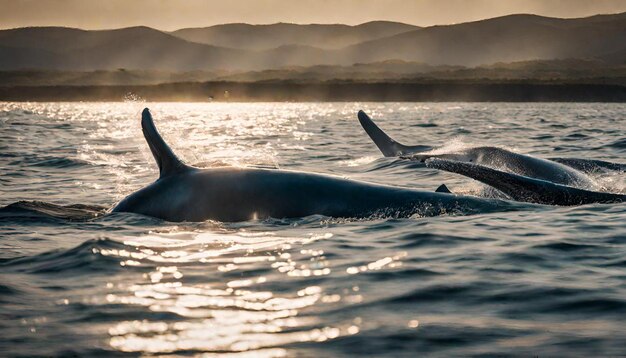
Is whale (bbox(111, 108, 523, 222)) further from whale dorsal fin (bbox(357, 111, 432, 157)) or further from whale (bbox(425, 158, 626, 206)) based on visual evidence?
whale dorsal fin (bbox(357, 111, 432, 157))

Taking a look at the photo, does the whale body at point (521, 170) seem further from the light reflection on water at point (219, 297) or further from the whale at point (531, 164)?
the light reflection on water at point (219, 297)

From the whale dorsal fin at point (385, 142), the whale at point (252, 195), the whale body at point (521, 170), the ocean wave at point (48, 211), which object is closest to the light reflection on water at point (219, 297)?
the whale at point (252, 195)

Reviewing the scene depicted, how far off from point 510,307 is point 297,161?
18561mm

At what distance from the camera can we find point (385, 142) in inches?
894

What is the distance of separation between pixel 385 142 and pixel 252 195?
1167 centimetres

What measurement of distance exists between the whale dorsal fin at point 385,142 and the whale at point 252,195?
32.9 ft

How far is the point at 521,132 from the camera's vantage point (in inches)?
1693

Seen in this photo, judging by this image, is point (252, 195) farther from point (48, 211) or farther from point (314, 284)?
point (48, 211)

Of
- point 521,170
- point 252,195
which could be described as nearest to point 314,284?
point 252,195

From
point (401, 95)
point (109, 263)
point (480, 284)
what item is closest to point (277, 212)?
point (109, 263)

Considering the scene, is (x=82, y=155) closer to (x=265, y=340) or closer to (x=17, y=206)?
(x=17, y=206)

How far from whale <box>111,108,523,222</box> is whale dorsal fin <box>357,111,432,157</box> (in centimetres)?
1003

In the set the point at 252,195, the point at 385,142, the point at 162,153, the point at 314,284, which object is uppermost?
the point at 162,153

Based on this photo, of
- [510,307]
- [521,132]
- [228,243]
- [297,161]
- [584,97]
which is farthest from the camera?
[584,97]
